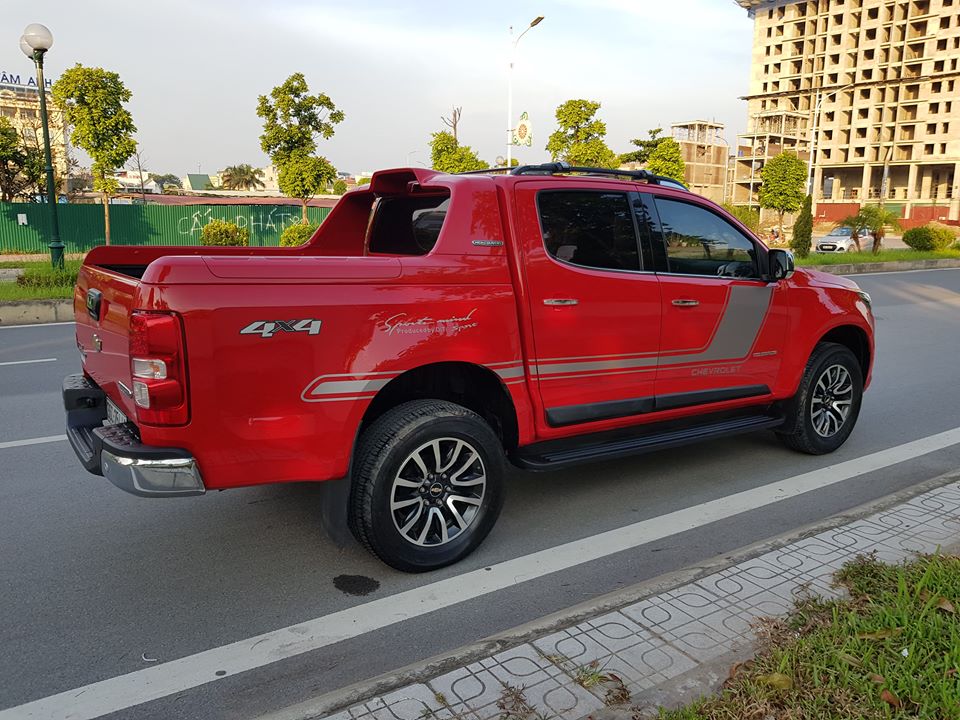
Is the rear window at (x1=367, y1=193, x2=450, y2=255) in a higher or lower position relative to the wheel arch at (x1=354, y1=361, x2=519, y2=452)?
higher

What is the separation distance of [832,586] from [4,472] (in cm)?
495

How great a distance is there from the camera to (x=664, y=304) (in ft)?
14.7

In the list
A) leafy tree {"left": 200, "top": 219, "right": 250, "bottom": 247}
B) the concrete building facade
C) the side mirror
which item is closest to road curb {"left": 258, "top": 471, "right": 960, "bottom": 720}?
the side mirror

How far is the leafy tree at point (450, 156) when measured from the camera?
1309 inches

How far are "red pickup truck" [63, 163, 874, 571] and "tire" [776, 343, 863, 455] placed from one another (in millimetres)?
22

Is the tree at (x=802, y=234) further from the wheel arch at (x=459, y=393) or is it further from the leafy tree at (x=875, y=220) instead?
the wheel arch at (x=459, y=393)

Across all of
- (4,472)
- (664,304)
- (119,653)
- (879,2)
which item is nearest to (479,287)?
(664,304)

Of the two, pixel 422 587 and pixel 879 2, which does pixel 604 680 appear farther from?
pixel 879 2

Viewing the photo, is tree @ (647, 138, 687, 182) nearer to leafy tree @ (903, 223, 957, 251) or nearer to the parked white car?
the parked white car

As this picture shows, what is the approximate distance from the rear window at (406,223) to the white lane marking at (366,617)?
174 centimetres

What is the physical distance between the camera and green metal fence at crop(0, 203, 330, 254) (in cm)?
2536

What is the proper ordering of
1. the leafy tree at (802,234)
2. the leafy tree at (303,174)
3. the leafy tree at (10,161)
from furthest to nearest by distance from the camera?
the leafy tree at (10,161) → the leafy tree at (802,234) → the leafy tree at (303,174)

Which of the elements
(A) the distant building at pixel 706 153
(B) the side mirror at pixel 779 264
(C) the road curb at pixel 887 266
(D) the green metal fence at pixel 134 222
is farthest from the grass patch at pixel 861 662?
(A) the distant building at pixel 706 153

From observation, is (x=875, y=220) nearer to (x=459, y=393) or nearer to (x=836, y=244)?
(x=836, y=244)
